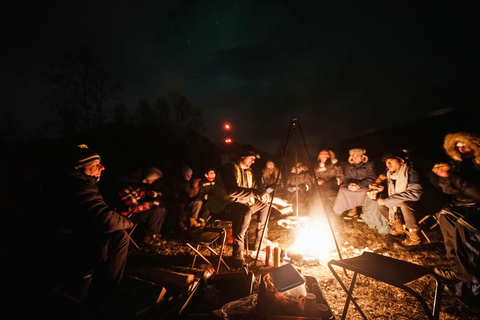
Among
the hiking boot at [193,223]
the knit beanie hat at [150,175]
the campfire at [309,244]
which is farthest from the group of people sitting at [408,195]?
the knit beanie hat at [150,175]

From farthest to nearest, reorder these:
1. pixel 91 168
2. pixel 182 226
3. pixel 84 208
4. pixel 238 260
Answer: pixel 182 226 < pixel 238 260 < pixel 91 168 < pixel 84 208

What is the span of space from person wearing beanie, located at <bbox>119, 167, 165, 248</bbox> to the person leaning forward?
1.75 m

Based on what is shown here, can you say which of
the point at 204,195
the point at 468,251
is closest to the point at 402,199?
the point at 468,251

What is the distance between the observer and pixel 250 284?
2.77 m

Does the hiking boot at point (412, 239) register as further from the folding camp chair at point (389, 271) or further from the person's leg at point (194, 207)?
the person's leg at point (194, 207)

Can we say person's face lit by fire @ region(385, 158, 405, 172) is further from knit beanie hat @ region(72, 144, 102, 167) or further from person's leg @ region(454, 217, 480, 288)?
knit beanie hat @ region(72, 144, 102, 167)

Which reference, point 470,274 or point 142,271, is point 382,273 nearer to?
point 470,274

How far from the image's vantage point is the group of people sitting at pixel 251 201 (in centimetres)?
266

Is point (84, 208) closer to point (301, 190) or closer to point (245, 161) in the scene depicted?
point (245, 161)

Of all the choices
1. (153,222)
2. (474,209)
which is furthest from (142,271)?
(474,209)

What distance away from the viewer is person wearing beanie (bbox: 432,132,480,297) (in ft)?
9.46

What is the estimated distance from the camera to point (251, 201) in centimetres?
452

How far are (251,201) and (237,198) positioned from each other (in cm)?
48

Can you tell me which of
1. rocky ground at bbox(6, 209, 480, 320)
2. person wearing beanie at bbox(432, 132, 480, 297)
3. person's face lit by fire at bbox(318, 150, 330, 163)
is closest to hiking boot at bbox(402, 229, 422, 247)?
rocky ground at bbox(6, 209, 480, 320)
